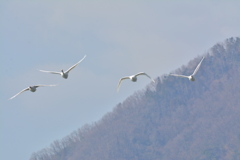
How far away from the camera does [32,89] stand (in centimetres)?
8275

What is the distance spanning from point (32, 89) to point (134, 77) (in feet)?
37.0

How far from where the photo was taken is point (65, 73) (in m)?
83.0

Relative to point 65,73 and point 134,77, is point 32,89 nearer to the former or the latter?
point 65,73

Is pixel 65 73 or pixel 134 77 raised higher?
pixel 65 73

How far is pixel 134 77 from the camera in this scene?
3140 inches

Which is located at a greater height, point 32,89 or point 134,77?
point 32,89

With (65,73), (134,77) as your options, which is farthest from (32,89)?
(134,77)

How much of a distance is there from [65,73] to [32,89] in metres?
3.90

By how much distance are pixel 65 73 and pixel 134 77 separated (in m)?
8.01
